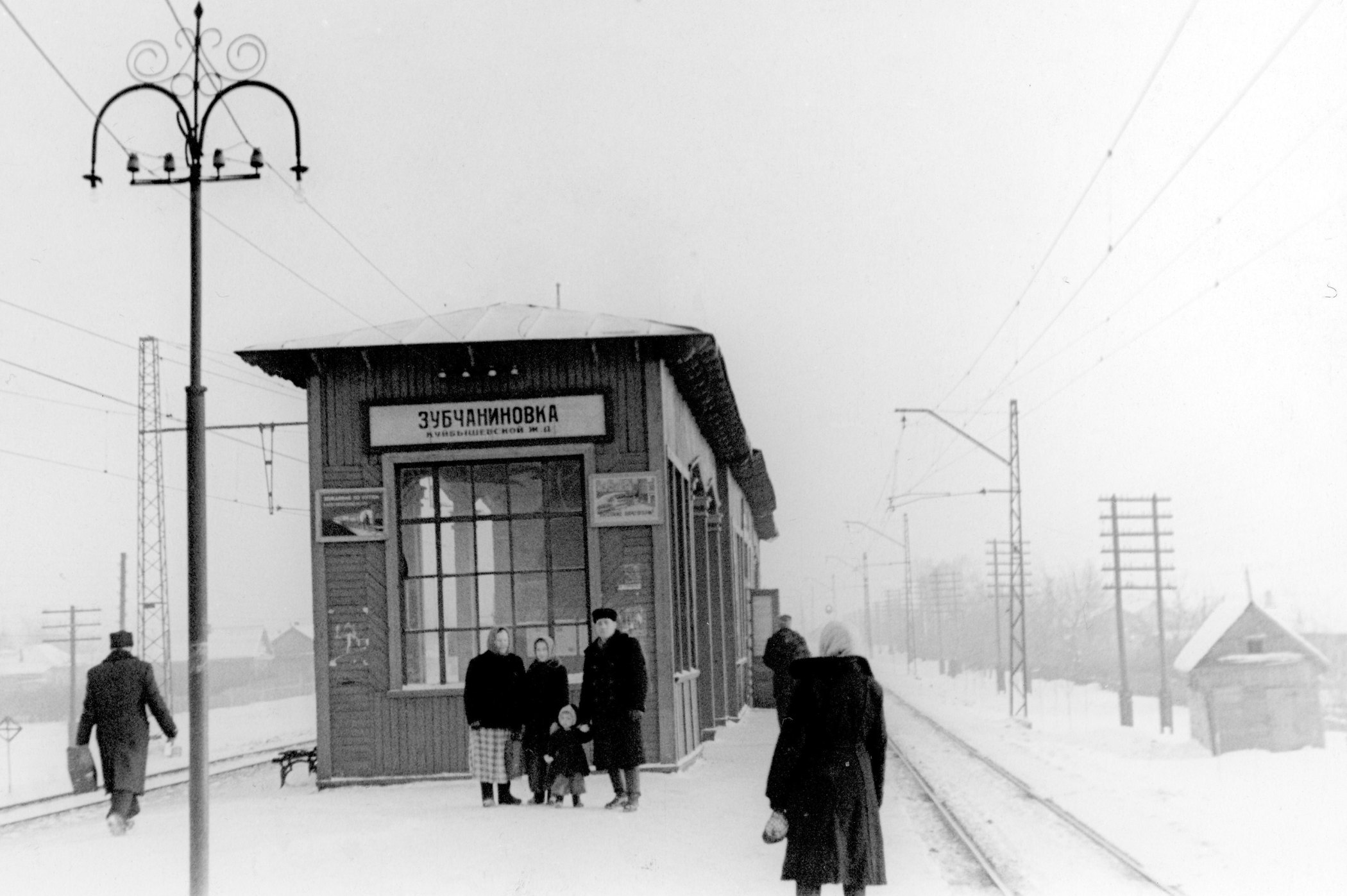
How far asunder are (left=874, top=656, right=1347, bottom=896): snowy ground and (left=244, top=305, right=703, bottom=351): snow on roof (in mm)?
6544

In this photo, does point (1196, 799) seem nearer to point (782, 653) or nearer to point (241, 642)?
point (782, 653)

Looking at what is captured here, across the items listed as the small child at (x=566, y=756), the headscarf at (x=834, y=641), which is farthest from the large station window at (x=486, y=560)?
the headscarf at (x=834, y=641)

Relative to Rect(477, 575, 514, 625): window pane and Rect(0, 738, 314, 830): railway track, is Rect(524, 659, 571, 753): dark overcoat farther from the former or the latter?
Rect(477, 575, 514, 625): window pane

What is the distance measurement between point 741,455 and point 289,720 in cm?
2816

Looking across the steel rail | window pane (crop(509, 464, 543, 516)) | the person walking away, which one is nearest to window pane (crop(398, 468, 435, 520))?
the person walking away

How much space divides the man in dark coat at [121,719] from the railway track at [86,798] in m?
3.17

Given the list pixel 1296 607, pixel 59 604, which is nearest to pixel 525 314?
pixel 1296 607

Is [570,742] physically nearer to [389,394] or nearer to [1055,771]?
[389,394]

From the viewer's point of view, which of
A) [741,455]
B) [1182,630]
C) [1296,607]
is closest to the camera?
[741,455]

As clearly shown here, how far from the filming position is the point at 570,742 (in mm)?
12078

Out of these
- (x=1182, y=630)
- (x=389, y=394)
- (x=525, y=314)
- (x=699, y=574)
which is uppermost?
(x=525, y=314)

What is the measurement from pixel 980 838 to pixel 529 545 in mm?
15108

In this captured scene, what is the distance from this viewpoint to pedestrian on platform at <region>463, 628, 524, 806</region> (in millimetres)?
12305

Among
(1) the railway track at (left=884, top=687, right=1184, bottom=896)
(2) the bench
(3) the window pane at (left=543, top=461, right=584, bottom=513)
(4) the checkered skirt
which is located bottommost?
(1) the railway track at (left=884, top=687, right=1184, bottom=896)
